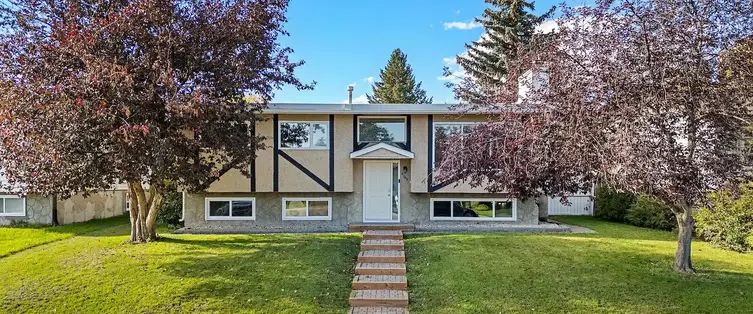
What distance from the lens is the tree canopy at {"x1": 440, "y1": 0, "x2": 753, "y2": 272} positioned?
630cm

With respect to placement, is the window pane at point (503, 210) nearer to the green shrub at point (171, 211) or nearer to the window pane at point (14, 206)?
the green shrub at point (171, 211)

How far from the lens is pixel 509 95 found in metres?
8.54

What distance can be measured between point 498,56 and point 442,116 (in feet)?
54.9

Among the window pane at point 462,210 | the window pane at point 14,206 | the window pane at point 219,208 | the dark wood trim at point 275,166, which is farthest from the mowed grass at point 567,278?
the window pane at point 14,206

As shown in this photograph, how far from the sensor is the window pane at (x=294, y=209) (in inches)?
592

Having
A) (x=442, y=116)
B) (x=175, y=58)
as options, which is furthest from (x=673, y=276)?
(x=175, y=58)

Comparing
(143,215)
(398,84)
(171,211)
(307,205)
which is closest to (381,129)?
(307,205)

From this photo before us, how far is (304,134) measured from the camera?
14609 millimetres

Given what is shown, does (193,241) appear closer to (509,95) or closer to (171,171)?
(171,171)

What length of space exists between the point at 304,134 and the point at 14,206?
10776 millimetres

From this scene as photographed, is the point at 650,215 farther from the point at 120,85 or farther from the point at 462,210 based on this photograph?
the point at 120,85

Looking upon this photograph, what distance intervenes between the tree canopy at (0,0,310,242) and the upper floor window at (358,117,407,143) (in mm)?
5014

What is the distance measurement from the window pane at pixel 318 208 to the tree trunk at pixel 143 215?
4693 millimetres

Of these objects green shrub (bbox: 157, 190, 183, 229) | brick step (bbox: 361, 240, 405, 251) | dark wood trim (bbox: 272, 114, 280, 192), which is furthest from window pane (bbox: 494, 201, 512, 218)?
green shrub (bbox: 157, 190, 183, 229)
